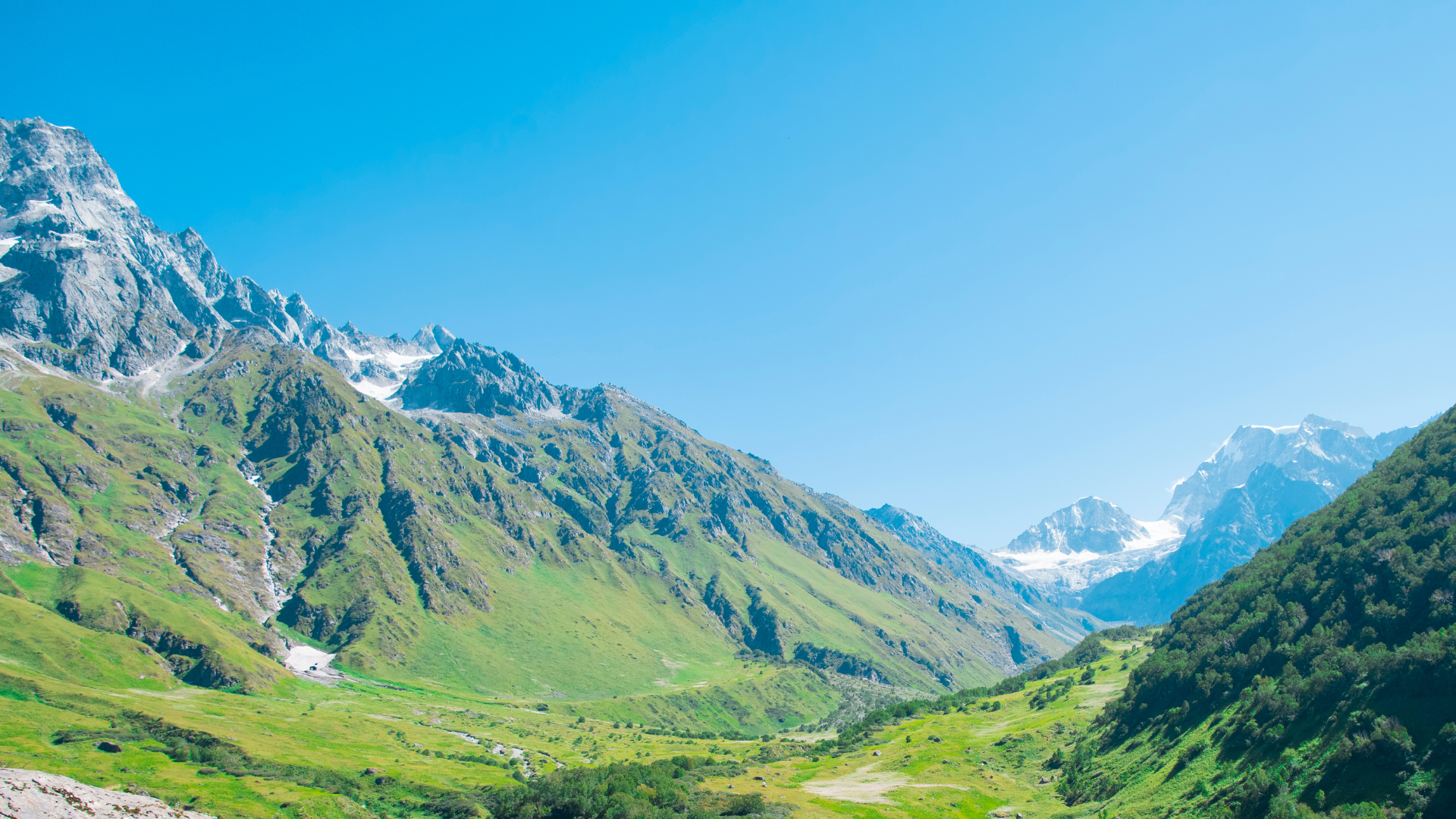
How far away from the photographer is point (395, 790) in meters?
117

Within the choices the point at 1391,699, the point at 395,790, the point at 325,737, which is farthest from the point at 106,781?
the point at 1391,699

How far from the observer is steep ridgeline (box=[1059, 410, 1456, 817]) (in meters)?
63.9

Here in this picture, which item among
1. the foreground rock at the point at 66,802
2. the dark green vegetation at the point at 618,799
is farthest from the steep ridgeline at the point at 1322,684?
the foreground rock at the point at 66,802

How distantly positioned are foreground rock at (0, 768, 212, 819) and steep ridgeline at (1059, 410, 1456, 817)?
11734 cm

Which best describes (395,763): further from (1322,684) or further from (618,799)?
(1322,684)

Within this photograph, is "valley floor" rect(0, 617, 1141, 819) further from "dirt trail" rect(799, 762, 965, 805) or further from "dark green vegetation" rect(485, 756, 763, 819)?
"dark green vegetation" rect(485, 756, 763, 819)

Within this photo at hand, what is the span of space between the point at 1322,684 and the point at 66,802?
5678 inches

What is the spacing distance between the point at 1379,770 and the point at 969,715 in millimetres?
121750

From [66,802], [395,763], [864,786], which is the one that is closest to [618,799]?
[864,786]

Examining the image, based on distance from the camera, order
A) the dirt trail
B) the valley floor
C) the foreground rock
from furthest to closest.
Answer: the dirt trail → the valley floor → the foreground rock

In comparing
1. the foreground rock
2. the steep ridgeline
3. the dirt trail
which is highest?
the foreground rock

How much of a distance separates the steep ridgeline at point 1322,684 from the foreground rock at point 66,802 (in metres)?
117

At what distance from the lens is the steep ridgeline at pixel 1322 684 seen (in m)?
63.9

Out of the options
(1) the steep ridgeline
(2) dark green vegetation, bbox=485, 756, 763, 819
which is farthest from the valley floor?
(1) the steep ridgeline
